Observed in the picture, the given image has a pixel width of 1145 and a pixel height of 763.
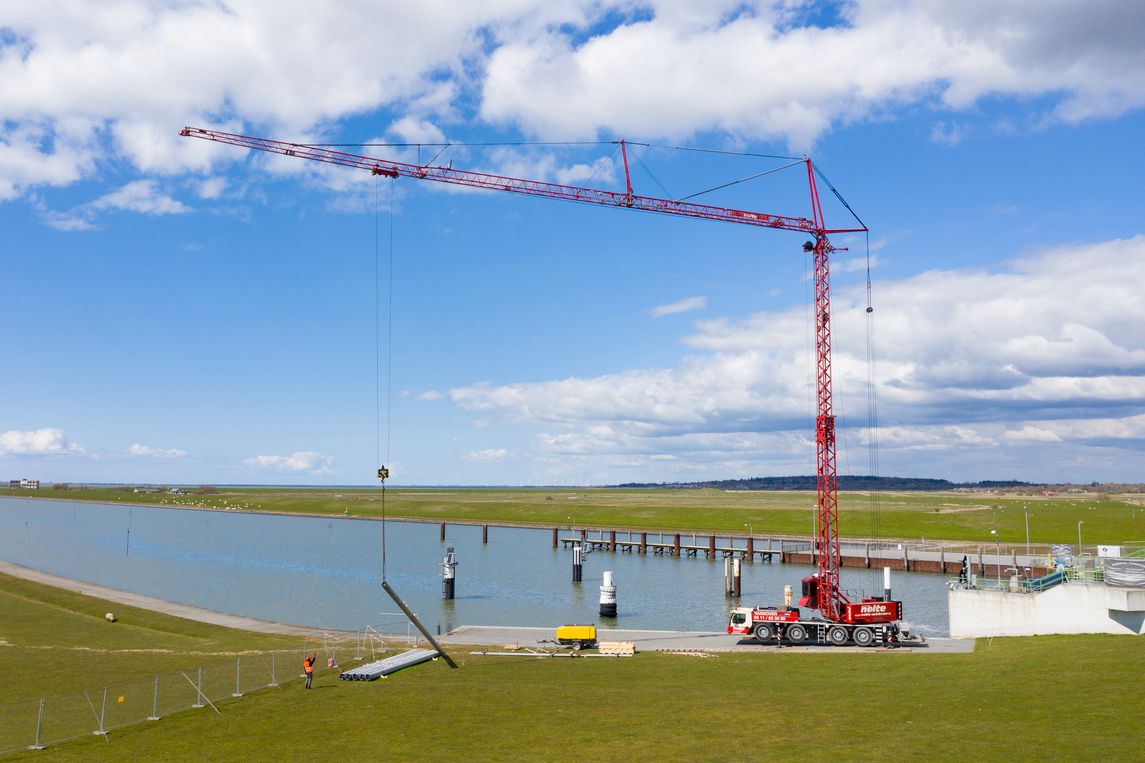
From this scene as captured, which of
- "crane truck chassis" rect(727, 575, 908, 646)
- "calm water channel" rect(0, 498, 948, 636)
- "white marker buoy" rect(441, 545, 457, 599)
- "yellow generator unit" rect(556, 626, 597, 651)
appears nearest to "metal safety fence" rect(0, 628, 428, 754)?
"yellow generator unit" rect(556, 626, 597, 651)

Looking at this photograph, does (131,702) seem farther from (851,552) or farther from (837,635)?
(851,552)

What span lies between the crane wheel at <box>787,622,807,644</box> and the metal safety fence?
27.1 m

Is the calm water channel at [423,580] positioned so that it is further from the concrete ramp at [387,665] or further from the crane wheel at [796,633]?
the concrete ramp at [387,665]

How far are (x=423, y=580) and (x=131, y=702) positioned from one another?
77.5 metres

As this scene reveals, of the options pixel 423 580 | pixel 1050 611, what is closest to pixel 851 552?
pixel 423 580

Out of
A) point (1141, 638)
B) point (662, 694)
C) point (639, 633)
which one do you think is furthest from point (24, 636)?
point (1141, 638)

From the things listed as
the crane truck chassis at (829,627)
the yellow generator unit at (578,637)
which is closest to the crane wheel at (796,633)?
the crane truck chassis at (829,627)

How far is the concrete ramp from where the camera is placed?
4288cm

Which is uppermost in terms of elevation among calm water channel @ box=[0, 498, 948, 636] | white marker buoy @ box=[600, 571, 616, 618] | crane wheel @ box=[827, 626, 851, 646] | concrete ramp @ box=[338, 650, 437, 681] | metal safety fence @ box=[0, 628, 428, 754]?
metal safety fence @ box=[0, 628, 428, 754]

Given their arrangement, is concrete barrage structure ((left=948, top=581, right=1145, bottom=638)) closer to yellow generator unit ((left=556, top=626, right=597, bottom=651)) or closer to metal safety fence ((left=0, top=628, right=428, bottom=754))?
yellow generator unit ((left=556, top=626, right=597, bottom=651))

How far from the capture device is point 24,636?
6369cm

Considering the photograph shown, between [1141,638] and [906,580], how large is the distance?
63.0 metres

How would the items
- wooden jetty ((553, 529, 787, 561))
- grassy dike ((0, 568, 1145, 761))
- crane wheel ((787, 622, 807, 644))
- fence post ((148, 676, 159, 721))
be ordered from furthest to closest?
1. wooden jetty ((553, 529, 787, 561))
2. crane wheel ((787, 622, 807, 644))
3. fence post ((148, 676, 159, 721))
4. grassy dike ((0, 568, 1145, 761))

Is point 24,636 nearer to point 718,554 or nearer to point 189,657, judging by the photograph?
point 189,657
